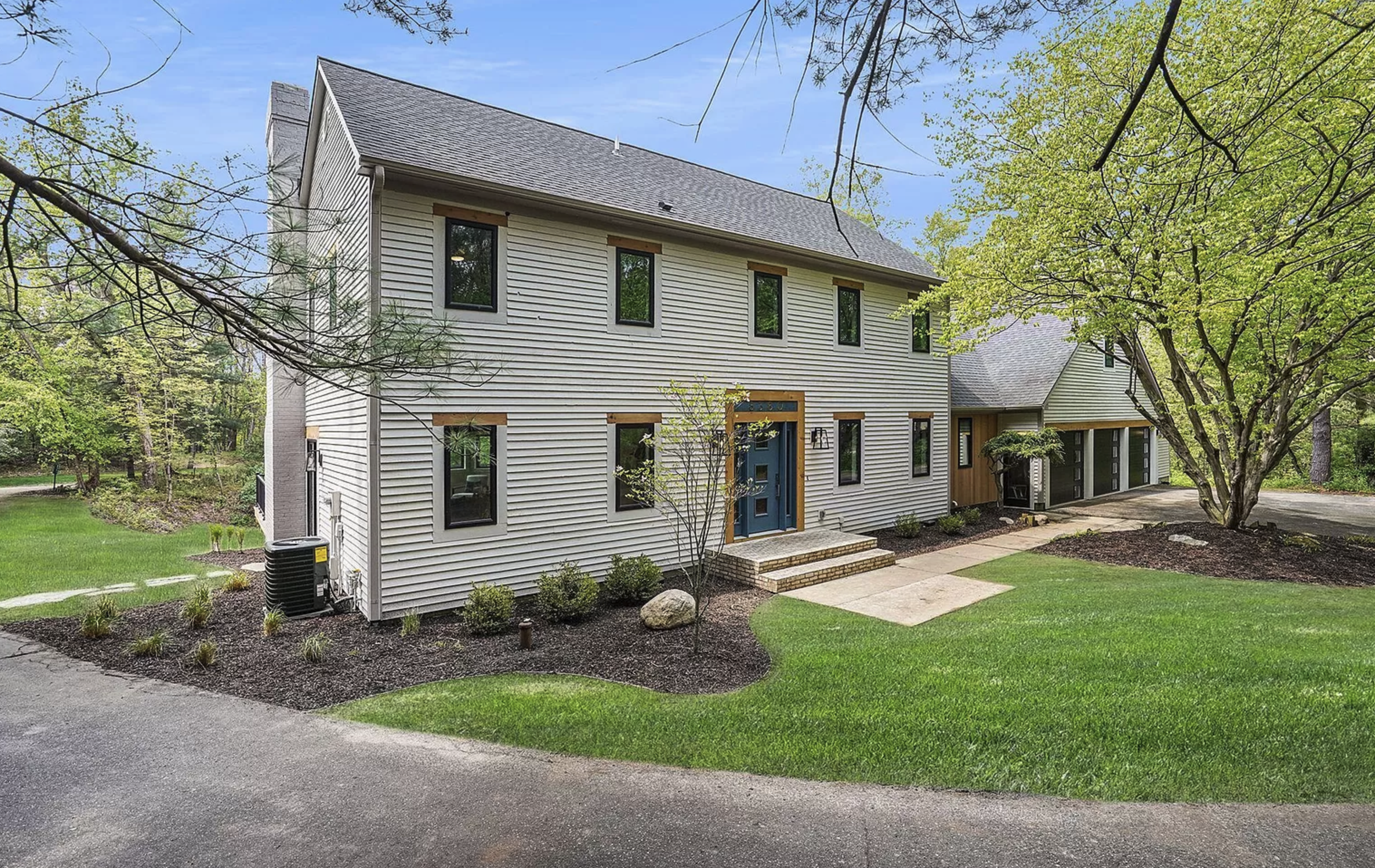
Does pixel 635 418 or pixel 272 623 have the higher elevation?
pixel 635 418

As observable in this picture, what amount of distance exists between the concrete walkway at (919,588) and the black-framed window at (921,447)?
91.3 inches

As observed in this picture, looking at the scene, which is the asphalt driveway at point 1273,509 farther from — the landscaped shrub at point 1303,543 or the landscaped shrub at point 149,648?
the landscaped shrub at point 149,648

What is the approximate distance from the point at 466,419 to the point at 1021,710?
22.1 ft

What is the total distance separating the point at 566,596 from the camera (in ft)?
26.2

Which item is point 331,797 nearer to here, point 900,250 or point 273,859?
point 273,859

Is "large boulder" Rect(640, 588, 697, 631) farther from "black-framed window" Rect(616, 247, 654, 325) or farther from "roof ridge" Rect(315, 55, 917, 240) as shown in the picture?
"roof ridge" Rect(315, 55, 917, 240)

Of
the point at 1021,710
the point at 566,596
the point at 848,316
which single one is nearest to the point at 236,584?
the point at 566,596

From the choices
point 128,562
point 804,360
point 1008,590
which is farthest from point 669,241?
point 128,562

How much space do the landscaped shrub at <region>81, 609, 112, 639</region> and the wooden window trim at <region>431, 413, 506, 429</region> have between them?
14.0 ft

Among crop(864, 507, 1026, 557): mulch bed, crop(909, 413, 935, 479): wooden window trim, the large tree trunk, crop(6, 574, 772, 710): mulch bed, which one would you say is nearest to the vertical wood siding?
crop(6, 574, 772, 710): mulch bed

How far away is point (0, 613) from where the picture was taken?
8.45 m

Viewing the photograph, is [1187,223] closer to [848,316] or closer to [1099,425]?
[848,316]

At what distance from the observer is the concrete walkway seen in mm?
8398

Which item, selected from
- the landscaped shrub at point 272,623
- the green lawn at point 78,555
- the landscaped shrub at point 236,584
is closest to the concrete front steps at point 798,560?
the landscaped shrub at point 272,623
